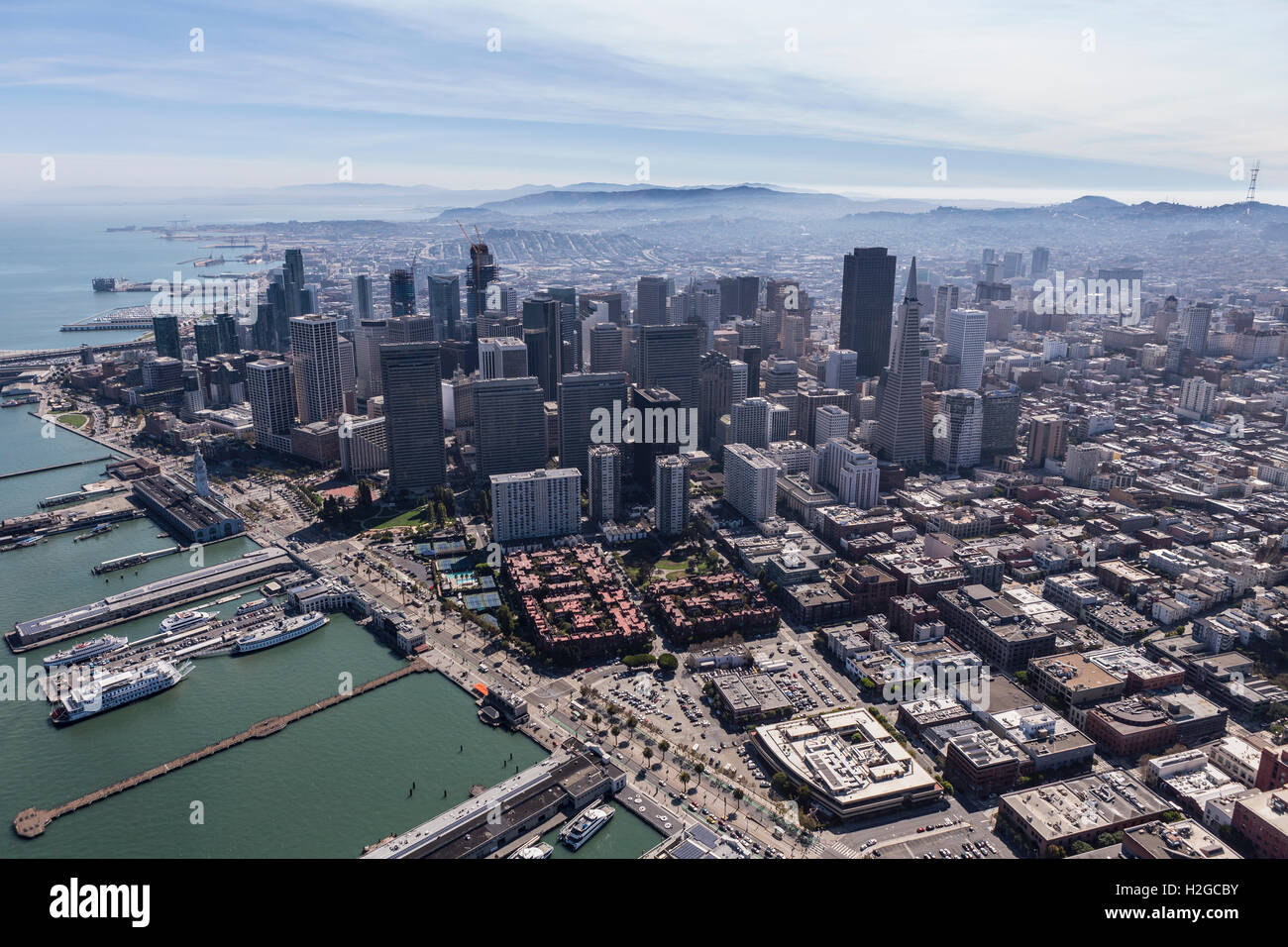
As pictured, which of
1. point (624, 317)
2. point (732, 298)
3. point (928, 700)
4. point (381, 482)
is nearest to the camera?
point (928, 700)

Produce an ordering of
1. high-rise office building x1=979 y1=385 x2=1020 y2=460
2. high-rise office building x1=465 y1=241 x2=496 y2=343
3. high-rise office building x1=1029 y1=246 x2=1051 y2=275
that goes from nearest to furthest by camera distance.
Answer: high-rise office building x1=979 y1=385 x2=1020 y2=460 < high-rise office building x1=465 y1=241 x2=496 y2=343 < high-rise office building x1=1029 y1=246 x2=1051 y2=275

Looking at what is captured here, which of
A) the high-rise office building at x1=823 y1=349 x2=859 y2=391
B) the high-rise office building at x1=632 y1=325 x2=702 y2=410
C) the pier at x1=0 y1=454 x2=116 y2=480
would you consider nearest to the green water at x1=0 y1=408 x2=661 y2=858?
the pier at x1=0 y1=454 x2=116 y2=480

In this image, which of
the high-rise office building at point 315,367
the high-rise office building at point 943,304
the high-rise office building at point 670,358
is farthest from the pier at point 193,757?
the high-rise office building at point 943,304

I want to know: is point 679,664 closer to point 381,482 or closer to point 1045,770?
point 1045,770

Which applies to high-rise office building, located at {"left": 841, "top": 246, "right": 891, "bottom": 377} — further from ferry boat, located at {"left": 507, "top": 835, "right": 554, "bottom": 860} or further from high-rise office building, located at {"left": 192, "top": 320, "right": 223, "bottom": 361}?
ferry boat, located at {"left": 507, "top": 835, "right": 554, "bottom": 860}

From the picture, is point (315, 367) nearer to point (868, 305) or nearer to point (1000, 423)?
point (868, 305)
